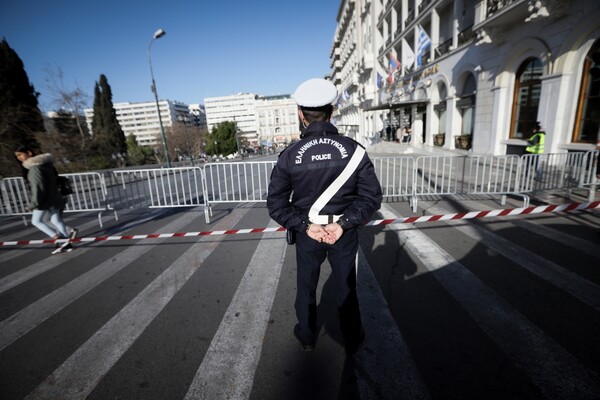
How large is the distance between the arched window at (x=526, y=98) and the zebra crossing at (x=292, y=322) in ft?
30.4

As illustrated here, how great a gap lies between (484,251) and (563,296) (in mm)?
1275

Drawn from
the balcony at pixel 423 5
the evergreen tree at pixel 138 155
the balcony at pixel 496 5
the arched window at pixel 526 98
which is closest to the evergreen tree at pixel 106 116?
the evergreen tree at pixel 138 155

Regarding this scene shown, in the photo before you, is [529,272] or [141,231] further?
[141,231]

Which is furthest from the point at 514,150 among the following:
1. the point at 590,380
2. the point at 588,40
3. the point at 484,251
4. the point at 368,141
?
the point at 368,141

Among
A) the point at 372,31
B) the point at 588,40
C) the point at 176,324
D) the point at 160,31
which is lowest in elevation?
the point at 176,324

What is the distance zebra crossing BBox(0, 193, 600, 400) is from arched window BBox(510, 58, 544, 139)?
9251 mm

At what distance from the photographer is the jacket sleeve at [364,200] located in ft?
6.88

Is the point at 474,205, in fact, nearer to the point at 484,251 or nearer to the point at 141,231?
the point at 484,251

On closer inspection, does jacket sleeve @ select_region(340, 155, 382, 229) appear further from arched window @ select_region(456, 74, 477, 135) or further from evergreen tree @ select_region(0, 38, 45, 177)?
evergreen tree @ select_region(0, 38, 45, 177)

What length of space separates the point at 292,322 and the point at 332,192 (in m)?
1.56

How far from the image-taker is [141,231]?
6340 millimetres

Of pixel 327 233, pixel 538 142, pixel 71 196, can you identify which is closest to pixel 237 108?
pixel 71 196

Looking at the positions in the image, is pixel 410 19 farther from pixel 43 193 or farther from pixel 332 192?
pixel 332 192

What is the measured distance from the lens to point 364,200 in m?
2.14
